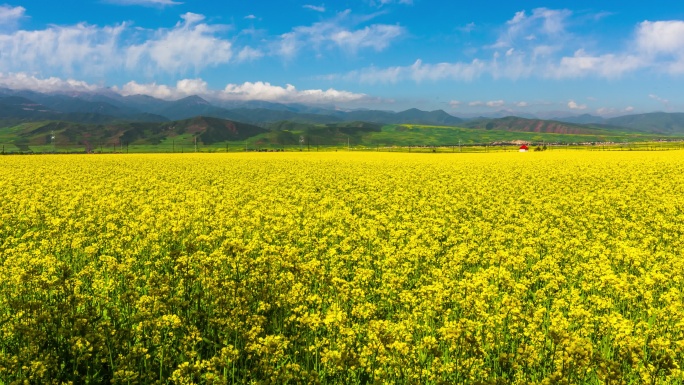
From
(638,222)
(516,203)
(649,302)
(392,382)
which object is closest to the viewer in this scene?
(392,382)

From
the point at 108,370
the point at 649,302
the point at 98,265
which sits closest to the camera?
the point at 108,370

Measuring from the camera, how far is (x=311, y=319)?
6320 millimetres

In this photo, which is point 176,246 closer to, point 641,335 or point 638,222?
point 641,335

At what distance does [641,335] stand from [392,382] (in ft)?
15.7

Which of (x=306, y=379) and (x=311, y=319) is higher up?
(x=311, y=319)

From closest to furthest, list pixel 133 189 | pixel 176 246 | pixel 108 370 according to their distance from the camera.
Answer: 1. pixel 108 370
2. pixel 176 246
3. pixel 133 189

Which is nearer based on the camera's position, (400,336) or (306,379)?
(306,379)

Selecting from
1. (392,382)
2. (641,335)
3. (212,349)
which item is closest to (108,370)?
(212,349)

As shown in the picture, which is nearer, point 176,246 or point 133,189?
point 176,246

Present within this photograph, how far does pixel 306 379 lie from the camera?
18.4 feet

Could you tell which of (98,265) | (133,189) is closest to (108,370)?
(98,265)

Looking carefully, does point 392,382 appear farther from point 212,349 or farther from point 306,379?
point 212,349

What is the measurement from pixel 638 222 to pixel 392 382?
14.3 metres

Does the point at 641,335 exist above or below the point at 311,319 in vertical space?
below
